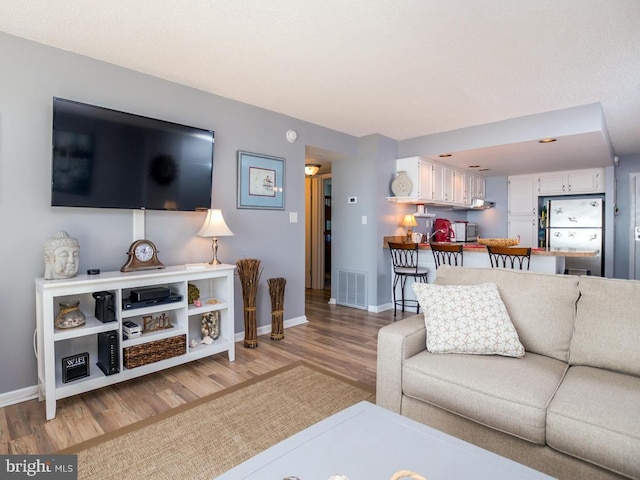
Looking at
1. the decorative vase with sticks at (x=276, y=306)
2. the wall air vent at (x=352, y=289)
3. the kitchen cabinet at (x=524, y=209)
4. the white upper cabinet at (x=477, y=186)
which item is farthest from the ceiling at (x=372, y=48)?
the kitchen cabinet at (x=524, y=209)

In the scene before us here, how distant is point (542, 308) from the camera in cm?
193

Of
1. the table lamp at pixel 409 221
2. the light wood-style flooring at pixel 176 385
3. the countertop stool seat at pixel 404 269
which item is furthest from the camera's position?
the table lamp at pixel 409 221

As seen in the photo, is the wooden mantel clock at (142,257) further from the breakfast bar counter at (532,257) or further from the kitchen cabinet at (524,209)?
the kitchen cabinet at (524,209)

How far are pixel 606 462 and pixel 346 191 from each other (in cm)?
413

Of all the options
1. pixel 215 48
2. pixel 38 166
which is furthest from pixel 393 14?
pixel 38 166

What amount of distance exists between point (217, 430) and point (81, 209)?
6.04 ft

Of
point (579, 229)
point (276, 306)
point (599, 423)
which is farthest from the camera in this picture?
point (579, 229)

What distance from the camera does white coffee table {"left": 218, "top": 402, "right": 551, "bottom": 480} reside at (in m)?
0.98

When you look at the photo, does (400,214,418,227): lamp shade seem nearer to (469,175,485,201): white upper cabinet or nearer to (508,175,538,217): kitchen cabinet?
(469,175,485,201): white upper cabinet

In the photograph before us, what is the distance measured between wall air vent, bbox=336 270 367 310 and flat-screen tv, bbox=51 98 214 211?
2465 mm

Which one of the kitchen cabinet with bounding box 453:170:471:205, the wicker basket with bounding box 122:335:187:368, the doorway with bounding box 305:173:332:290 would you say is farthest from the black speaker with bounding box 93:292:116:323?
the kitchen cabinet with bounding box 453:170:471:205

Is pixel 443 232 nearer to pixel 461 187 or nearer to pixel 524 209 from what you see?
pixel 461 187

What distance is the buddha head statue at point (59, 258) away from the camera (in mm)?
2234

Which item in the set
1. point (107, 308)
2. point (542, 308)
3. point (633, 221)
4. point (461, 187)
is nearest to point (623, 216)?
point (633, 221)
